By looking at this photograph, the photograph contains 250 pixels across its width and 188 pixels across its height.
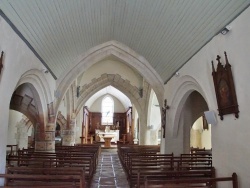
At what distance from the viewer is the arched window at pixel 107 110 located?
27094 mm

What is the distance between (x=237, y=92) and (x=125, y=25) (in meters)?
4.55

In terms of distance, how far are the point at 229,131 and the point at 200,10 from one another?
2.35 m

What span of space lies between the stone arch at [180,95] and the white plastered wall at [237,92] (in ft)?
2.29

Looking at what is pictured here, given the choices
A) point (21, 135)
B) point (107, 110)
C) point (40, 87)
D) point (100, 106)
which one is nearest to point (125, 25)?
point (40, 87)

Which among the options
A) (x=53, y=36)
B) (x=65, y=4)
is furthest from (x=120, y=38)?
(x=65, y=4)

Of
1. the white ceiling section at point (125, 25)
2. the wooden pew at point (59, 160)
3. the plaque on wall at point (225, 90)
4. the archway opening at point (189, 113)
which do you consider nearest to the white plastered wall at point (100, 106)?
the archway opening at point (189, 113)

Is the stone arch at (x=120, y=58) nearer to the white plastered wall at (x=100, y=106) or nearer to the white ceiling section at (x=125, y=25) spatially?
the white ceiling section at (x=125, y=25)

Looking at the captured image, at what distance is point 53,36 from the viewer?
7422mm

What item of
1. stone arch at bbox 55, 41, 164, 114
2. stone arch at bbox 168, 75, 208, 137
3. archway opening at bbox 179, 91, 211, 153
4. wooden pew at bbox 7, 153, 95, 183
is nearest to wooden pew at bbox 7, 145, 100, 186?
wooden pew at bbox 7, 153, 95, 183

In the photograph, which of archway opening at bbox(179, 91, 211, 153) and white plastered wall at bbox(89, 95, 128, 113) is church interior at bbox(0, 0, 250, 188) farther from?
white plastered wall at bbox(89, 95, 128, 113)

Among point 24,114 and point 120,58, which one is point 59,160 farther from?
point 24,114

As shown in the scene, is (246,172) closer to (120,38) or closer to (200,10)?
(200,10)

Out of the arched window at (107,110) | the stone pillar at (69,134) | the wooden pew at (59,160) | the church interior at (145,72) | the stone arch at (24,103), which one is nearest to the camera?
the church interior at (145,72)

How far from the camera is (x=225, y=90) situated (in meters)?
Answer: 5.22
